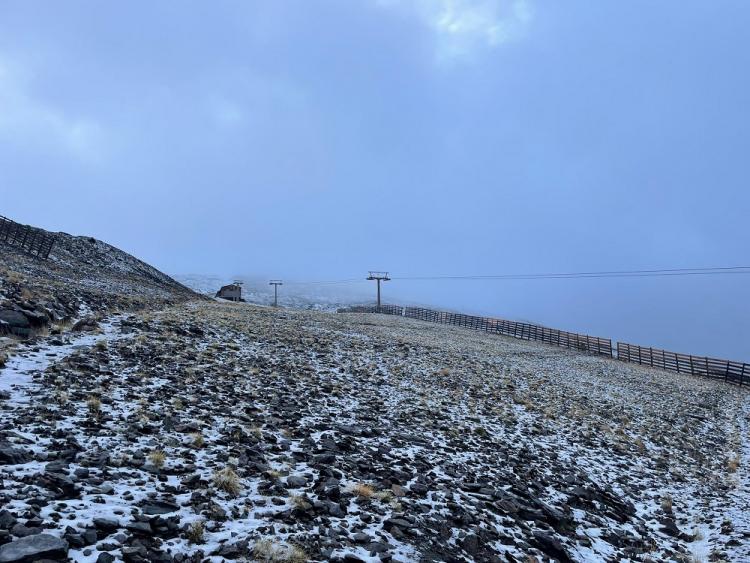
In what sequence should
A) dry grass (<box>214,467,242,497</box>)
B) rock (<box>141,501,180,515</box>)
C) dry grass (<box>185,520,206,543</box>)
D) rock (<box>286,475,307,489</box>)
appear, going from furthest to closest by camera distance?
1. rock (<box>286,475,307,489</box>)
2. dry grass (<box>214,467,242,497</box>)
3. rock (<box>141,501,180,515</box>)
4. dry grass (<box>185,520,206,543</box>)

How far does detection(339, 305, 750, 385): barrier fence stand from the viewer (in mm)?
41281

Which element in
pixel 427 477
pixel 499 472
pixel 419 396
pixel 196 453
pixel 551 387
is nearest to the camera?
pixel 196 453

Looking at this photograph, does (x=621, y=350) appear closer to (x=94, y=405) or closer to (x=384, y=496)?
(x=384, y=496)

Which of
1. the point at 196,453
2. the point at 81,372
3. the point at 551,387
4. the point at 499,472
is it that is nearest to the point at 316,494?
the point at 196,453

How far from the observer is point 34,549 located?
4.65 metres

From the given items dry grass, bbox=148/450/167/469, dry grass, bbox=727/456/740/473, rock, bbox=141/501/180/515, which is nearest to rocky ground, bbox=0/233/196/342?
dry grass, bbox=148/450/167/469

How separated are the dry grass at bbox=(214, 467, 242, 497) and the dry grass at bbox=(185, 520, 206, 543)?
4.01 ft

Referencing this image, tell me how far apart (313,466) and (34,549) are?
4922 millimetres

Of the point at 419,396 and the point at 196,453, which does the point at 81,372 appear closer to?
the point at 196,453

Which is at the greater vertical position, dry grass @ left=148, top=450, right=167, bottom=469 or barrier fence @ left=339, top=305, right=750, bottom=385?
barrier fence @ left=339, top=305, right=750, bottom=385

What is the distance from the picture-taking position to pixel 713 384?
37.6m

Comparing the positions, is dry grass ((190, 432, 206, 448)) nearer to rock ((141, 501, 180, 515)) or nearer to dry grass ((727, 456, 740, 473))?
rock ((141, 501, 180, 515))

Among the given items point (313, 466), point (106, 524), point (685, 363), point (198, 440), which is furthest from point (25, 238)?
point (685, 363)

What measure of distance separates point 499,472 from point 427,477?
2.39 meters
